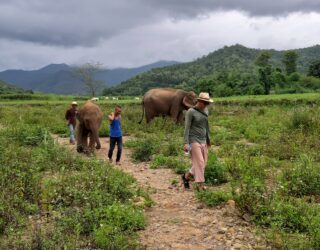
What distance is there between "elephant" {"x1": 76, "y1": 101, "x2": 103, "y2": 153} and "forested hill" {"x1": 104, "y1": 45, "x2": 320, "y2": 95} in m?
49.6

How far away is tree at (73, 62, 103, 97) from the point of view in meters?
78.6

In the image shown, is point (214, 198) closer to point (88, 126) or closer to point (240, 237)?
point (240, 237)

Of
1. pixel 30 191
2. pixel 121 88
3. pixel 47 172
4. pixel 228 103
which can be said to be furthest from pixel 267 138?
pixel 121 88

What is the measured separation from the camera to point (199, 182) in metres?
→ 8.05

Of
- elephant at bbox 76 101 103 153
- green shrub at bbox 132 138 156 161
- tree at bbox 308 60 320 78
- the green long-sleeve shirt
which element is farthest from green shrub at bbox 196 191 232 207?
tree at bbox 308 60 320 78

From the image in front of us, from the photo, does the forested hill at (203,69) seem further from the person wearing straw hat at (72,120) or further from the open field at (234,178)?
the open field at (234,178)

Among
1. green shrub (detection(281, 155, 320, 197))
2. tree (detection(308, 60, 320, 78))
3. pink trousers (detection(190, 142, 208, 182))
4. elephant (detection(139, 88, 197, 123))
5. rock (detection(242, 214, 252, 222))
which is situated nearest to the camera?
rock (detection(242, 214, 252, 222))

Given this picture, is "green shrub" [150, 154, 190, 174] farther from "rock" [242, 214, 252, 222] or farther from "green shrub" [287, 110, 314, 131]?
"green shrub" [287, 110, 314, 131]

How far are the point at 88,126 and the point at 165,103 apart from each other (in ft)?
20.7

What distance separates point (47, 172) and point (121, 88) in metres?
68.4

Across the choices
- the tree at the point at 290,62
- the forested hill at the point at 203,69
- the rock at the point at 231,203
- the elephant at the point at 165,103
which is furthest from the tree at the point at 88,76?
the rock at the point at 231,203

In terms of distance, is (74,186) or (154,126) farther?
(154,126)

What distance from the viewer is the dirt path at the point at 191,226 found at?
587 cm

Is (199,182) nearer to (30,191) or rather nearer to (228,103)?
(30,191)
